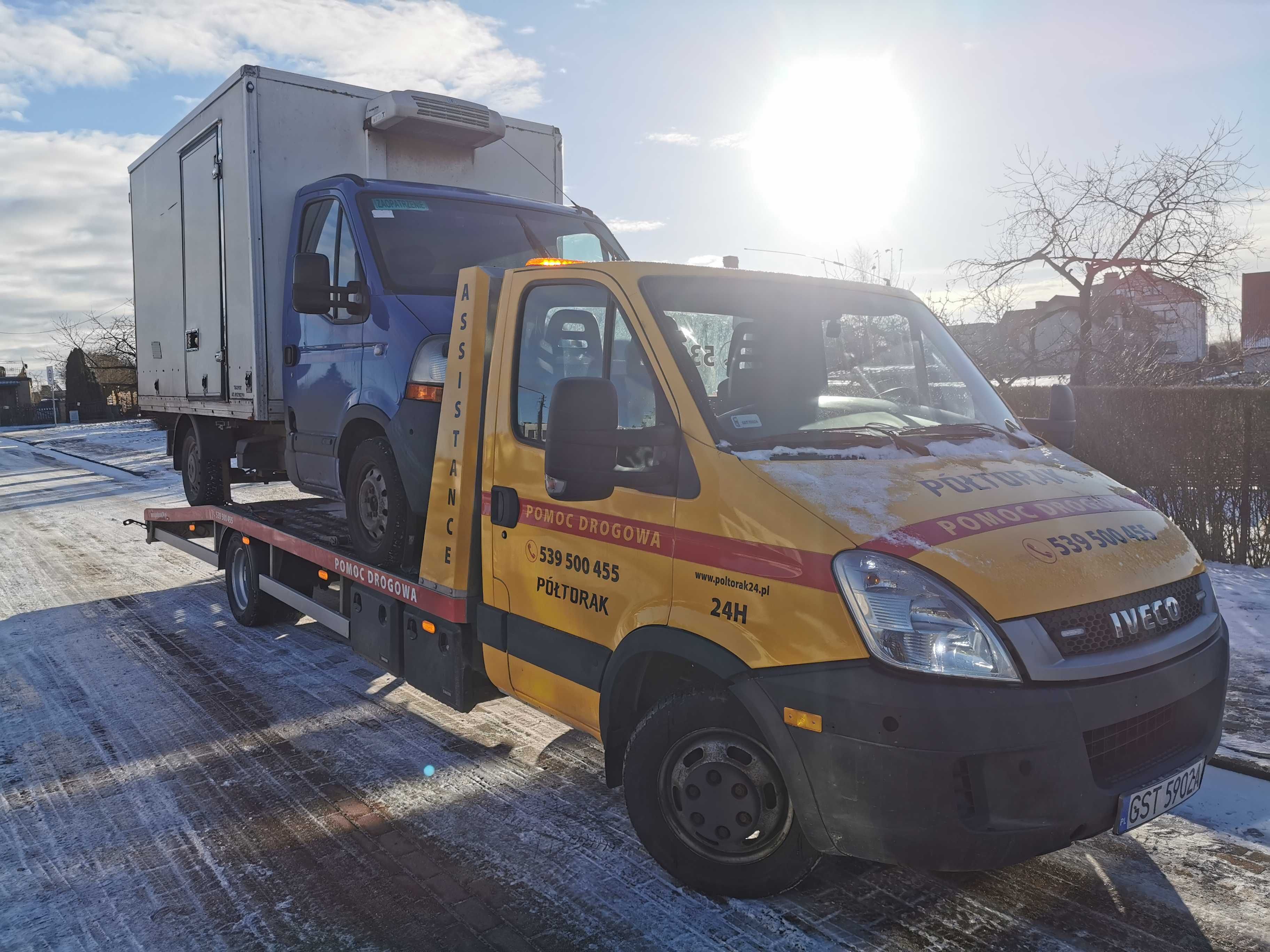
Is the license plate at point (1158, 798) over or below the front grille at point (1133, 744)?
below

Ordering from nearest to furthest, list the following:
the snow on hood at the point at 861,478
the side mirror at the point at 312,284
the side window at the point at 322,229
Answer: the snow on hood at the point at 861,478 → the side mirror at the point at 312,284 → the side window at the point at 322,229

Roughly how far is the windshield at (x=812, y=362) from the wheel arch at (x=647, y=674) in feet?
2.26

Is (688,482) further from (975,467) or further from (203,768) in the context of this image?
(203,768)

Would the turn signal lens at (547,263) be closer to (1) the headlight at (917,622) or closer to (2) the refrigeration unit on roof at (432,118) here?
(1) the headlight at (917,622)

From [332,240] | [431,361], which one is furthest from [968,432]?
[332,240]

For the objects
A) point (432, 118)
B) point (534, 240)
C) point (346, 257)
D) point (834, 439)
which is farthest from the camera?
point (432, 118)

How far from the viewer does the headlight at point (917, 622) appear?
2.55 metres

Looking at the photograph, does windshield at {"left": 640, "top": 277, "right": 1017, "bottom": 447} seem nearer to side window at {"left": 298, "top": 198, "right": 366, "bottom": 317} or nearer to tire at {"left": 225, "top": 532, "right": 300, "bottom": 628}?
side window at {"left": 298, "top": 198, "right": 366, "bottom": 317}

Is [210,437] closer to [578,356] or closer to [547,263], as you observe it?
[547,263]

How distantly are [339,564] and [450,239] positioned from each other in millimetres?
2026

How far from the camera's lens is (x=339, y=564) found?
17.3ft

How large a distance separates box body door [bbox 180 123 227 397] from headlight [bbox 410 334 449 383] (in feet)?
9.52

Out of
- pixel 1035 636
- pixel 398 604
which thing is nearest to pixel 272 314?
pixel 398 604

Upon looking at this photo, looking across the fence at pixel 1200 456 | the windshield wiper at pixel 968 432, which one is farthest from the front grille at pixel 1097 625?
the fence at pixel 1200 456
